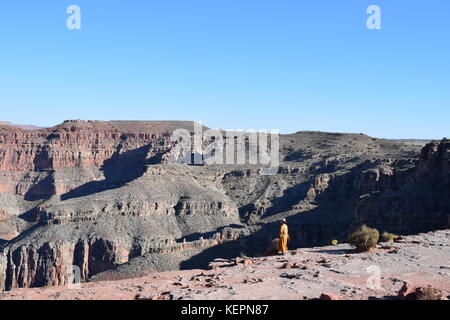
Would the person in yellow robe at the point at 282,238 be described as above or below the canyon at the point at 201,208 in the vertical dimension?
above

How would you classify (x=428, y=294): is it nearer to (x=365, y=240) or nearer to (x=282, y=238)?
(x=365, y=240)

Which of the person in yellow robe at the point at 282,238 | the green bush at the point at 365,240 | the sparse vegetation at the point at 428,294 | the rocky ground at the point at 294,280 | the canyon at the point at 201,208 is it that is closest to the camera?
the sparse vegetation at the point at 428,294

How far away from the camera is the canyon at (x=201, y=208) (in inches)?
2135

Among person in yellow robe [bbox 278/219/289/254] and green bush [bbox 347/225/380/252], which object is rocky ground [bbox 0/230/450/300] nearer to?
green bush [bbox 347/225/380/252]

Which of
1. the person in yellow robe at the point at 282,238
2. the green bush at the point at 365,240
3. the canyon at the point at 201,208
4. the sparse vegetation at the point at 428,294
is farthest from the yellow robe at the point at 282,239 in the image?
the canyon at the point at 201,208

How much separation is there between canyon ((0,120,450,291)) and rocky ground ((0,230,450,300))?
81.6ft

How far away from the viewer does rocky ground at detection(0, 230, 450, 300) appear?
608 inches

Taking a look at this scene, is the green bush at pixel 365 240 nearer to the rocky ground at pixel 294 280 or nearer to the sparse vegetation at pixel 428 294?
the rocky ground at pixel 294 280

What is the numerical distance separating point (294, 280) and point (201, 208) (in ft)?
190

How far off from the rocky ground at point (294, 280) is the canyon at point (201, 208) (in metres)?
24.9

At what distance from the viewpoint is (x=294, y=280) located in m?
17.3

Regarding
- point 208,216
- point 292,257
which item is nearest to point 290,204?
point 208,216

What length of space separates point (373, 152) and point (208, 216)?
4101 centimetres

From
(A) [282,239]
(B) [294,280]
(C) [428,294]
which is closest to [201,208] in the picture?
(A) [282,239]
